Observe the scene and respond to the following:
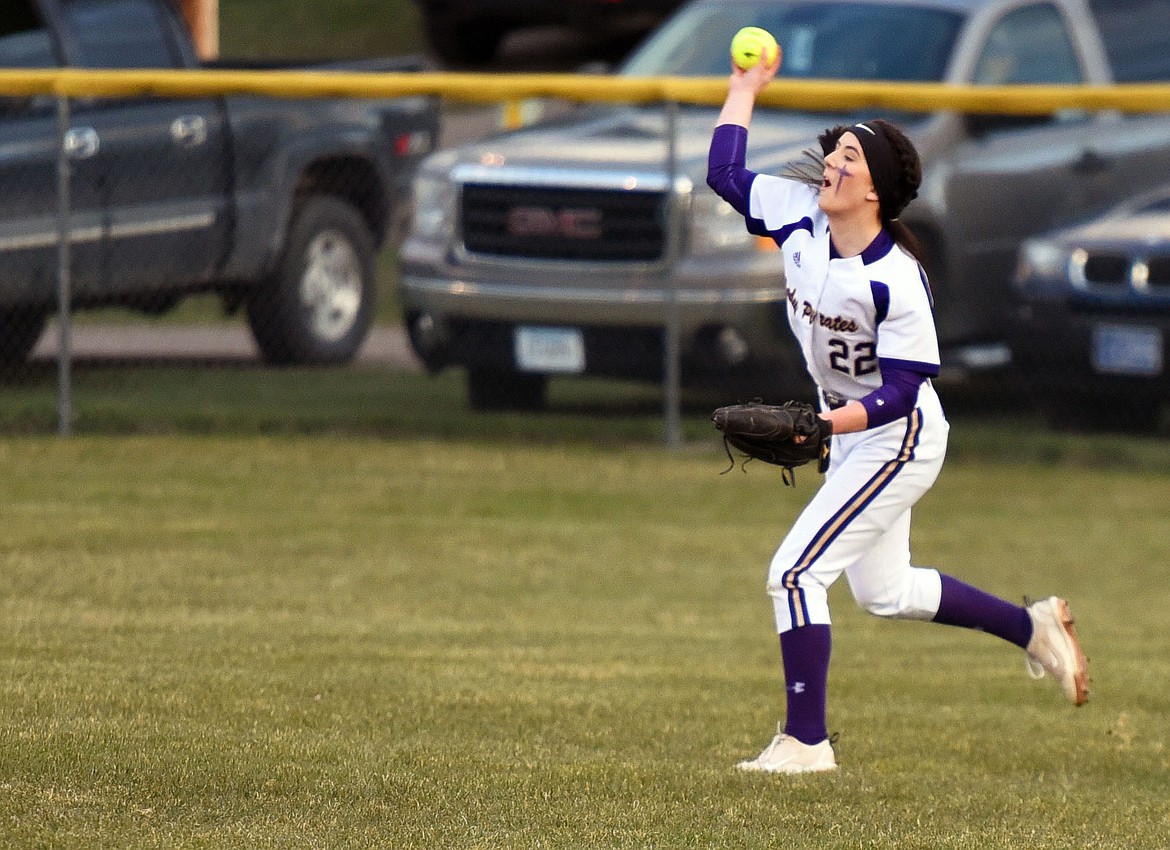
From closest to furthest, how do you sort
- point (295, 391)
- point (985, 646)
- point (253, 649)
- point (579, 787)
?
point (579, 787)
point (253, 649)
point (985, 646)
point (295, 391)

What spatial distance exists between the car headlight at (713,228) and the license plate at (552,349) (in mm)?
743

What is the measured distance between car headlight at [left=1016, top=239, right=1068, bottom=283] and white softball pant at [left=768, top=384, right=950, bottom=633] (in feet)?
19.0

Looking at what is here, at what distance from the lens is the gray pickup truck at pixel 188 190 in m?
10.7

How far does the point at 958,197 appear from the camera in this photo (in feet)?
35.9

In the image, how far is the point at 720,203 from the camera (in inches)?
406

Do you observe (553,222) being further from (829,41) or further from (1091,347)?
(1091,347)

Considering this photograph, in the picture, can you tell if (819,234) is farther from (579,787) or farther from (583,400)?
(583,400)

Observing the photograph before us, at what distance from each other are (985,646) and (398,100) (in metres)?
5.44

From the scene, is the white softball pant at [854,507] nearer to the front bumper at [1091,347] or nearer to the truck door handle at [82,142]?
the front bumper at [1091,347]

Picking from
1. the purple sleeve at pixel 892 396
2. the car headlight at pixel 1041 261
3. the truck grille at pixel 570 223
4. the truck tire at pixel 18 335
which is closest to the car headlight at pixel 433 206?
the truck grille at pixel 570 223

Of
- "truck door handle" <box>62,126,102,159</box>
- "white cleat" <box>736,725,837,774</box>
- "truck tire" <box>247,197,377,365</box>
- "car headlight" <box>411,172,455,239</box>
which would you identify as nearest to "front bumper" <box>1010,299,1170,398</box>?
"car headlight" <box>411,172,455,239</box>

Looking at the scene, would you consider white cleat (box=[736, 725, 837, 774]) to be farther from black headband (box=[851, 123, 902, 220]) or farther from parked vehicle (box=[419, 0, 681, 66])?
parked vehicle (box=[419, 0, 681, 66])

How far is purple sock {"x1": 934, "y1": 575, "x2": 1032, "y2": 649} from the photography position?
5535 millimetres

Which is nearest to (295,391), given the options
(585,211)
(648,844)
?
(585,211)
